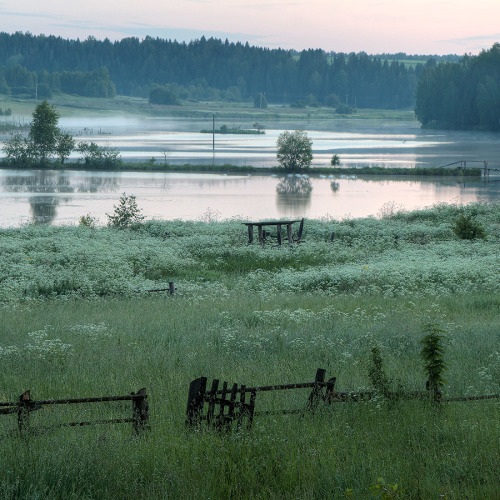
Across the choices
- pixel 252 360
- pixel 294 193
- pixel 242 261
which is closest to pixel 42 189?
pixel 294 193

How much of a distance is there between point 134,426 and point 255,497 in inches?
70.1

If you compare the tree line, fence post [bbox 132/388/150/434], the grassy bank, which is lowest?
the grassy bank

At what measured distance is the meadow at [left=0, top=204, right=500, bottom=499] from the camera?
634 centimetres

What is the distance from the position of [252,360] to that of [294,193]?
172 ft

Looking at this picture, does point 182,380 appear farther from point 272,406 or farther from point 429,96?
point 429,96

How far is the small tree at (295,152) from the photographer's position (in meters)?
80.3

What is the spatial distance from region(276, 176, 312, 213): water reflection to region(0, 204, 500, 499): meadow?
26.1m

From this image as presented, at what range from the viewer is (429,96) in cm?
17250

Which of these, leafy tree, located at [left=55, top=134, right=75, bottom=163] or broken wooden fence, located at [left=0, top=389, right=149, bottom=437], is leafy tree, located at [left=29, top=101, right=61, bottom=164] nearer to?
leafy tree, located at [left=55, top=134, right=75, bottom=163]

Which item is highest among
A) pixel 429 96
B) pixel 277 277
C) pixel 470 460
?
pixel 429 96

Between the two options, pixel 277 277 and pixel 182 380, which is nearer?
pixel 182 380

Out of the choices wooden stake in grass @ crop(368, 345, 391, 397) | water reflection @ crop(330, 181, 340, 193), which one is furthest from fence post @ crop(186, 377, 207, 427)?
water reflection @ crop(330, 181, 340, 193)

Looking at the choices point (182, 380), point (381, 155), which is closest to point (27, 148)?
point (381, 155)

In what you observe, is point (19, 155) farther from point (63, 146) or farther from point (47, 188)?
point (47, 188)
